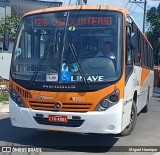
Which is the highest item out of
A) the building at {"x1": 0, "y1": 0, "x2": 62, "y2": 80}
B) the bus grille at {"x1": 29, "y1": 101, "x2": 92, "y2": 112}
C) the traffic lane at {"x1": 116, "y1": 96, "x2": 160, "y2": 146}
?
the building at {"x1": 0, "y1": 0, "x2": 62, "y2": 80}

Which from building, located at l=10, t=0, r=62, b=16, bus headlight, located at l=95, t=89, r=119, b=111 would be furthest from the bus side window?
building, located at l=10, t=0, r=62, b=16

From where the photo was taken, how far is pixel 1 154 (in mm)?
6625

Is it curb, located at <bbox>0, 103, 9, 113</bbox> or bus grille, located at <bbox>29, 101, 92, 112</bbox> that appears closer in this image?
bus grille, located at <bbox>29, 101, 92, 112</bbox>

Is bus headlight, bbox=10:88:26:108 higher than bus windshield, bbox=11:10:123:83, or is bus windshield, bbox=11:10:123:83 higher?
A: bus windshield, bbox=11:10:123:83

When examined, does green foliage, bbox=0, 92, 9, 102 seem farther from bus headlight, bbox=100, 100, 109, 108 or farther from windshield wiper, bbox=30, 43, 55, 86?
bus headlight, bbox=100, 100, 109, 108

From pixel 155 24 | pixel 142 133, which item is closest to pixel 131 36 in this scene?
pixel 142 133

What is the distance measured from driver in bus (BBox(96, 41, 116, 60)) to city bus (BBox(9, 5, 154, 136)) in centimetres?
5

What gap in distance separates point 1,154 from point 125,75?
285cm

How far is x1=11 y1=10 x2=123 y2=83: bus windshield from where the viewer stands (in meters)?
6.88

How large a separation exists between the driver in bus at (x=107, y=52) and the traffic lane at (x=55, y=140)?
6.25ft

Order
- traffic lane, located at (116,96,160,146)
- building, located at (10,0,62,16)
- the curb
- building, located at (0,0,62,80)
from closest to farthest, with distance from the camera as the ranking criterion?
1. traffic lane, located at (116,96,160,146)
2. the curb
3. building, located at (0,0,62,80)
4. building, located at (10,0,62,16)

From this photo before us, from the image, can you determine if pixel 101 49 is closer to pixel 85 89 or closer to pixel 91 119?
pixel 85 89

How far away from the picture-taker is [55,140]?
312 inches

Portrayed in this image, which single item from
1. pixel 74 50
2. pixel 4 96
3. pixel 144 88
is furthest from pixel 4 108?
pixel 74 50
